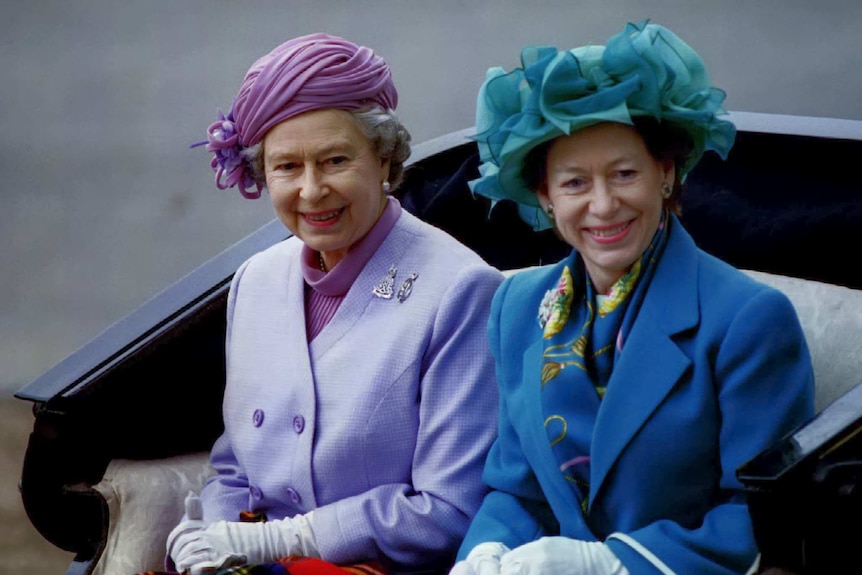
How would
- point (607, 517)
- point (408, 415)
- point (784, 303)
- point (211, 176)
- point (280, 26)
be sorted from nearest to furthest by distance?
point (784, 303)
point (607, 517)
point (408, 415)
point (280, 26)
point (211, 176)

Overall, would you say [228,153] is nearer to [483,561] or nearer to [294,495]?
[294,495]

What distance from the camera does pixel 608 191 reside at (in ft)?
6.95

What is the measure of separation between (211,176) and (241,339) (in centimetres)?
311

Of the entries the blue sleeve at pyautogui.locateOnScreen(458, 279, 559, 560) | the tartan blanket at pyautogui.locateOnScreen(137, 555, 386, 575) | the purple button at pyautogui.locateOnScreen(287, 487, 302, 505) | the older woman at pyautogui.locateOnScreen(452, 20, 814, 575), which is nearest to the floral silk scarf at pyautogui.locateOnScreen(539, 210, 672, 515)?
the older woman at pyautogui.locateOnScreen(452, 20, 814, 575)

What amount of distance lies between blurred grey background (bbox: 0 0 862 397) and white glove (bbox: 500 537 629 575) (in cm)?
297

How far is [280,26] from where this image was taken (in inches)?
206

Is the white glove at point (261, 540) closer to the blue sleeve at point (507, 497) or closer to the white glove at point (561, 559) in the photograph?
the blue sleeve at point (507, 497)

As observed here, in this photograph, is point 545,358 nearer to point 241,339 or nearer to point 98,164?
point 241,339

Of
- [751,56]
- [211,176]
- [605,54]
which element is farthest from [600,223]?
[211,176]

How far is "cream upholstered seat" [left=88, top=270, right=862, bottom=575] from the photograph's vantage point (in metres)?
2.46

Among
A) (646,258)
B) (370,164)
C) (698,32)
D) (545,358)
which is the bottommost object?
(545,358)

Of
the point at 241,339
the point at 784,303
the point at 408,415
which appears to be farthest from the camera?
the point at 241,339

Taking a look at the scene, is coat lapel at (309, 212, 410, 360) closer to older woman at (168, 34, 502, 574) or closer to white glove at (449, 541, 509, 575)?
older woman at (168, 34, 502, 574)

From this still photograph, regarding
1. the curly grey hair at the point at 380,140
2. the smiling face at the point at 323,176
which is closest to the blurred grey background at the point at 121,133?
the curly grey hair at the point at 380,140
